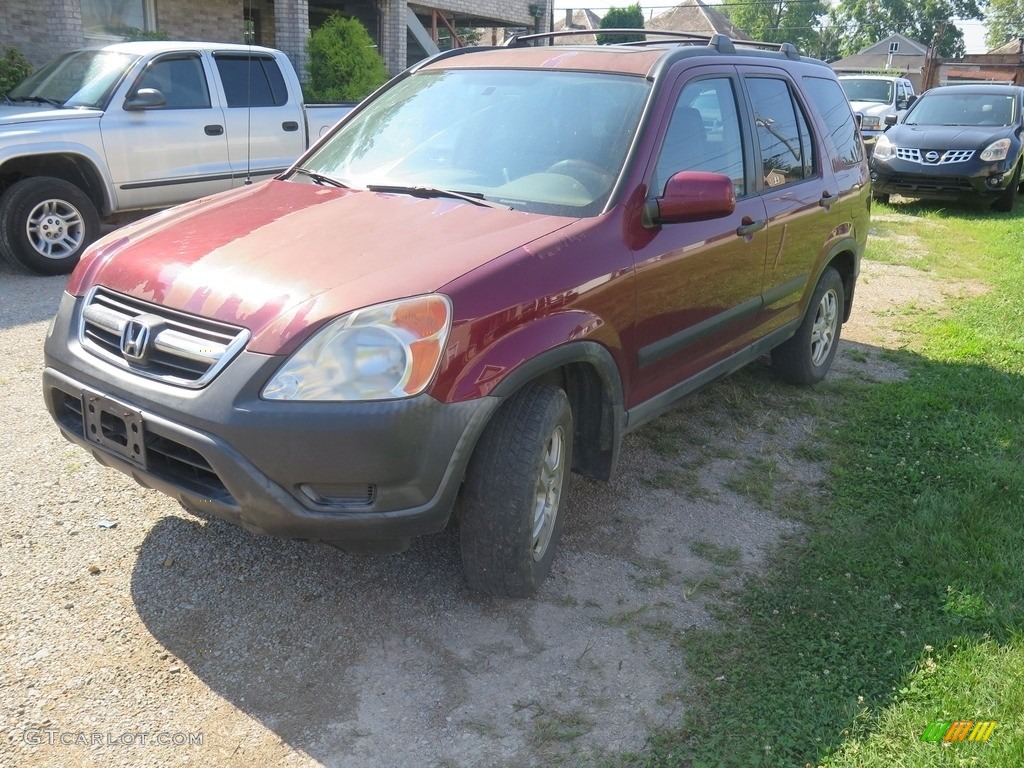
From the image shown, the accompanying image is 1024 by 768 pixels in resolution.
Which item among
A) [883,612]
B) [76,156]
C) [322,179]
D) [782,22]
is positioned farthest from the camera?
[782,22]

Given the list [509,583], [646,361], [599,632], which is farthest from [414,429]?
[646,361]

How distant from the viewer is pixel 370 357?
2.70 meters

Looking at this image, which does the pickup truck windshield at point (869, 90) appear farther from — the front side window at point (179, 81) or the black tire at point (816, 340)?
the black tire at point (816, 340)

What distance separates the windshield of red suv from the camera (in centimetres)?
1363

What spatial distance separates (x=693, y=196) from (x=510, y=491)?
1.32m

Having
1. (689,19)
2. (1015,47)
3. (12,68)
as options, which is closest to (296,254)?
(12,68)

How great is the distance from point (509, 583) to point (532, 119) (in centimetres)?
188

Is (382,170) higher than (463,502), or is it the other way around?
(382,170)

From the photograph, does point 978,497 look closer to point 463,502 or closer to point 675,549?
point 675,549

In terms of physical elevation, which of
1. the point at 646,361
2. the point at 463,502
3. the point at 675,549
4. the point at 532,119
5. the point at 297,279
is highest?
the point at 532,119

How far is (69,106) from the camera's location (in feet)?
25.7

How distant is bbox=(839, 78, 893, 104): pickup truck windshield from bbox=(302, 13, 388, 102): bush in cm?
1057

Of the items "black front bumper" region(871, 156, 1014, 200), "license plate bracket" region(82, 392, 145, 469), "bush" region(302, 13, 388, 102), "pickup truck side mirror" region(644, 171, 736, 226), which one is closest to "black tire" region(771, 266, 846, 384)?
"pickup truck side mirror" region(644, 171, 736, 226)

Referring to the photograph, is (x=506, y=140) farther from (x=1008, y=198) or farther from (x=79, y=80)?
(x=1008, y=198)
